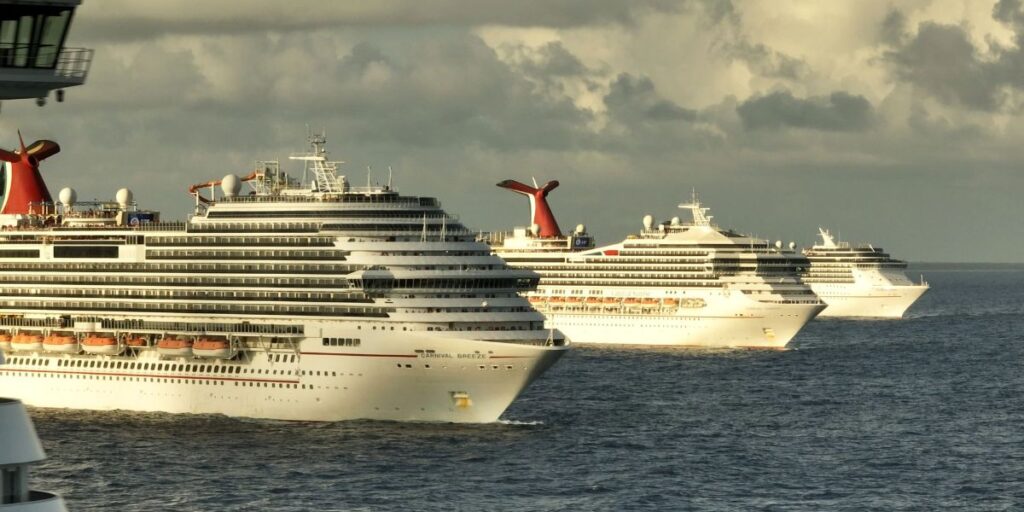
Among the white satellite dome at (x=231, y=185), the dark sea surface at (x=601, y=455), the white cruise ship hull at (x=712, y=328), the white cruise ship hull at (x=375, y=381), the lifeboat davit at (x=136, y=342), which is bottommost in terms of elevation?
the dark sea surface at (x=601, y=455)

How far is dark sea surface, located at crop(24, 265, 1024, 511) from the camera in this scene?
5697cm

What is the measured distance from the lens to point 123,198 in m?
89.4

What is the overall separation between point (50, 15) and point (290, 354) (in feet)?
175

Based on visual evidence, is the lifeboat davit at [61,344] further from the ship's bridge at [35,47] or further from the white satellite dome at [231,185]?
the ship's bridge at [35,47]

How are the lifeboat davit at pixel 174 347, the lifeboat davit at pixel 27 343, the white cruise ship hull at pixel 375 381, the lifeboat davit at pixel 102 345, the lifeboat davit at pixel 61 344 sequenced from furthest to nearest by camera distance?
1. the lifeboat davit at pixel 27 343
2. the lifeboat davit at pixel 61 344
3. the lifeboat davit at pixel 102 345
4. the lifeboat davit at pixel 174 347
5. the white cruise ship hull at pixel 375 381

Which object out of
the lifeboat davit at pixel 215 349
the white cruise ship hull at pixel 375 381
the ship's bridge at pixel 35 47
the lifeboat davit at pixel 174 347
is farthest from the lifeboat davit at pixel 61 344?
the ship's bridge at pixel 35 47

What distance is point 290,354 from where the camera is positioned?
244 feet

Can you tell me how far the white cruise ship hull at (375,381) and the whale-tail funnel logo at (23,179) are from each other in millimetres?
26130

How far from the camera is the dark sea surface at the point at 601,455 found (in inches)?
2243

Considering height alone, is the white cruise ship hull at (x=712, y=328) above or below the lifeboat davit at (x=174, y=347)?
above

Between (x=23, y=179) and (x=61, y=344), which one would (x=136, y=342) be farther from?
(x=23, y=179)

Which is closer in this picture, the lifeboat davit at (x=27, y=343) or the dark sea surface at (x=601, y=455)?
the dark sea surface at (x=601, y=455)

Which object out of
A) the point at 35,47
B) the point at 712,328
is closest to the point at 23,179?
the point at 712,328

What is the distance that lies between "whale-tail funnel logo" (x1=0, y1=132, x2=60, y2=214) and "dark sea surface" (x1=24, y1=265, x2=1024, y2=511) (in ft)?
72.2
